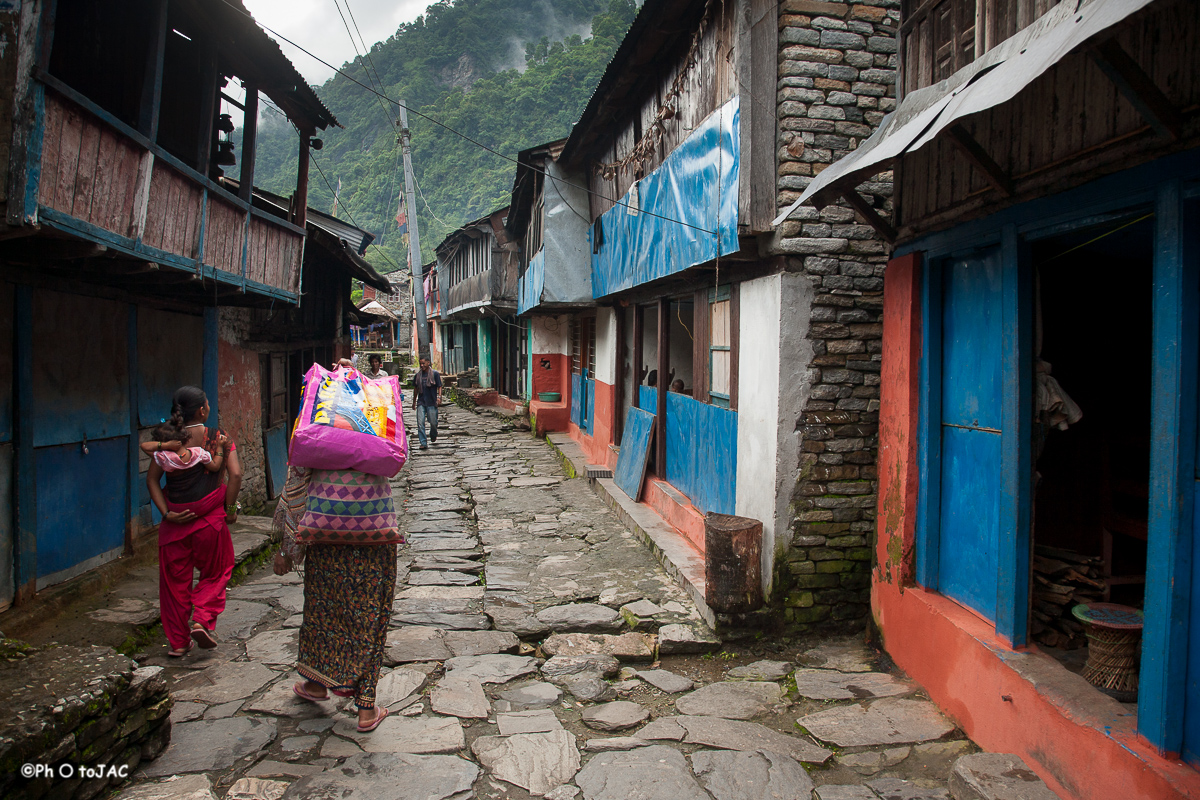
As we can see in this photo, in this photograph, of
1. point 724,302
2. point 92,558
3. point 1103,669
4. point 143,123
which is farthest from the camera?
point 724,302

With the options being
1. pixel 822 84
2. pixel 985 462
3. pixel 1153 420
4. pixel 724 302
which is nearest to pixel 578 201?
pixel 724 302

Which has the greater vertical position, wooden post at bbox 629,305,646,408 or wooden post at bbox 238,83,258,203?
wooden post at bbox 238,83,258,203

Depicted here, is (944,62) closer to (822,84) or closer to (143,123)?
(822,84)

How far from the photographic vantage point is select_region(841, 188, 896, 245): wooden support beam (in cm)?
425

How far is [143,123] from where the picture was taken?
4938 mm

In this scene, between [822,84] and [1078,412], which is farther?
[822,84]

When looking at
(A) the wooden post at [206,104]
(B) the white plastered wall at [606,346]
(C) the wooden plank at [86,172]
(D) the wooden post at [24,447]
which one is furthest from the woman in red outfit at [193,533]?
(B) the white plastered wall at [606,346]

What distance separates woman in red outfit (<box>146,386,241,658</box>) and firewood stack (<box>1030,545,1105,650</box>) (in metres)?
4.93

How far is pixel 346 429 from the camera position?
368 centimetres

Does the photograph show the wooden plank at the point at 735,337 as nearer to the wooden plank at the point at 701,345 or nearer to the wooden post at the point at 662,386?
the wooden plank at the point at 701,345

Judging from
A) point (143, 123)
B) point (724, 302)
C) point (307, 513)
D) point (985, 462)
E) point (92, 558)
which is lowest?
point (92, 558)

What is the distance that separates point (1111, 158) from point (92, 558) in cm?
720

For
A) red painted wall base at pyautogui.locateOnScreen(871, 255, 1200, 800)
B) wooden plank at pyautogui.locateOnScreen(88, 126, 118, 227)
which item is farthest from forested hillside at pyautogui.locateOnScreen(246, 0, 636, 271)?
red painted wall base at pyautogui.locateOnScreen(871, 255, 1200, 800)

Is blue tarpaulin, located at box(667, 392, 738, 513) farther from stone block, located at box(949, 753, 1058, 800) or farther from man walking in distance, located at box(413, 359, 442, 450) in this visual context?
man walking in distance, located at box(413, 359, 442, 450)
